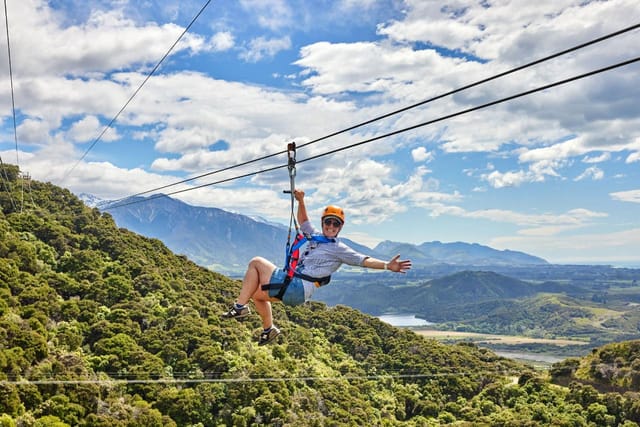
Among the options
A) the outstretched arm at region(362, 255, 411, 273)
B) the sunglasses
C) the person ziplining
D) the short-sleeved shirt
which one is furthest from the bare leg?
the outstretched arm at region(362, 255, 411, 273)

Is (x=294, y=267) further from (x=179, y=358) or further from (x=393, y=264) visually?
(x=179, y=358)

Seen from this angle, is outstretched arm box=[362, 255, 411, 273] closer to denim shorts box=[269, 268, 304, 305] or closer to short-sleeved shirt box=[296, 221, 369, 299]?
short-sleeved shirt box=[296, 221, 369, 299]

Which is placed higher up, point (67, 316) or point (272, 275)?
point (272, 275)

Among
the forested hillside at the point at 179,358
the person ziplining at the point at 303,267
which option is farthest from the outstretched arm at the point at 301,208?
the forested hillside at the point at 179,358

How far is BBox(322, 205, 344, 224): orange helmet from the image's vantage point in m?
7.91

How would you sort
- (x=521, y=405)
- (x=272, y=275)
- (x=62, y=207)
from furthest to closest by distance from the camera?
1. (x=62, y=207)
2. (x=521, y=405)
3. (x=272, y=275)

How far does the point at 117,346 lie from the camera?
41.4 m

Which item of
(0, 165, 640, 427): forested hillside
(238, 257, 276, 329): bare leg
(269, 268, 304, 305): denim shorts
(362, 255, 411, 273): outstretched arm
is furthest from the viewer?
(0, 165, 640, 427): forested hillside

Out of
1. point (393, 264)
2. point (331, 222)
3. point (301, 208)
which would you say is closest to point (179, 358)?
point (301, 208)

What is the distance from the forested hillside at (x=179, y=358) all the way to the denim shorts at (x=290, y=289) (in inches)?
806

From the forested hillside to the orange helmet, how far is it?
68.3 feet

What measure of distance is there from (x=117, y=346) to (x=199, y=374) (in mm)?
6376

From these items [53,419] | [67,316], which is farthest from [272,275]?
[67,316]

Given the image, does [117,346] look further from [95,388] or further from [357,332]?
[357,332]
